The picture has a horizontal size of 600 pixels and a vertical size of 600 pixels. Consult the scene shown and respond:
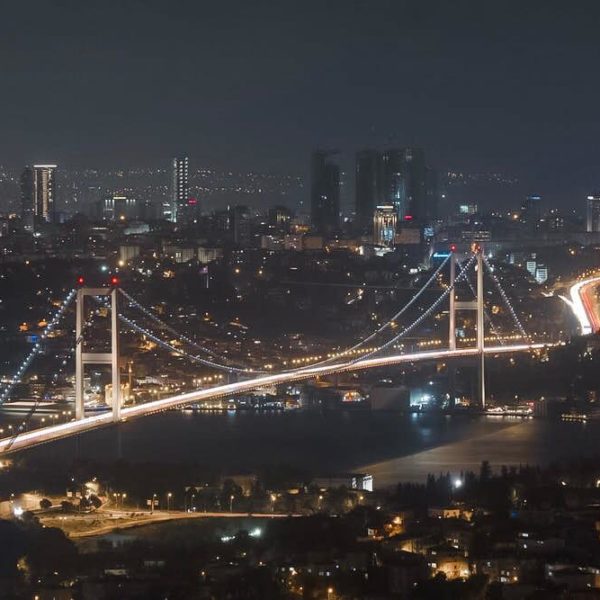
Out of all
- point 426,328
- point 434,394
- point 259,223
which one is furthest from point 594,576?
point 259,223

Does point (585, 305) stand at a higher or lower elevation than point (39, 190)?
lower

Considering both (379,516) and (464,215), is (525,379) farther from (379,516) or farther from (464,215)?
(464,215)

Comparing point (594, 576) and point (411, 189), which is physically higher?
point (411, 189)

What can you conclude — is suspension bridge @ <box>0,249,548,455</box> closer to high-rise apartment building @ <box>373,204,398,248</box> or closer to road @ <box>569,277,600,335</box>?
road @ <box>569,277,600,335</box>

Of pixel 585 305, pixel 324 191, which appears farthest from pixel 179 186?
pixel 585 305

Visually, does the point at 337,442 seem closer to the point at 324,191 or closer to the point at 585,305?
the point at 585,305

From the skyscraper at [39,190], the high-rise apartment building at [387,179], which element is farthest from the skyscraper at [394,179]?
the skyscraper at [39,190]
